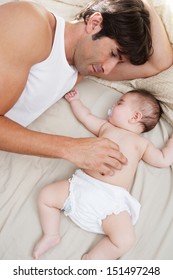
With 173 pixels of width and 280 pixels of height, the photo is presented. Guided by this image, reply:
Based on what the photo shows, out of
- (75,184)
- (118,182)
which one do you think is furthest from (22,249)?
(118,182)

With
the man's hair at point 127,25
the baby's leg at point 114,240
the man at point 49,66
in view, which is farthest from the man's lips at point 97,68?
the baby's leg at point 114,240

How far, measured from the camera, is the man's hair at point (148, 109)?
1.54 metres

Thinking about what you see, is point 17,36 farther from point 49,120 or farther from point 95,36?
point 49,120

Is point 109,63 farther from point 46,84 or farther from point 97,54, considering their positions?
point 46,84

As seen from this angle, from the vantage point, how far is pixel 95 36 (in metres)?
1.44

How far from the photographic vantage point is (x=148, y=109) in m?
1.54

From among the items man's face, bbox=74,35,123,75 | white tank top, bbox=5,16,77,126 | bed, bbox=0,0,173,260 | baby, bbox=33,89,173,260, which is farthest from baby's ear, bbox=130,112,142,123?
white tank top, bbox=5,16,77,126

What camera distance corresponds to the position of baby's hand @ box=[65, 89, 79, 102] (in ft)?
5.49

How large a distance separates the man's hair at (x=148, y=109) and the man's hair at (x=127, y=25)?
0.54 ft

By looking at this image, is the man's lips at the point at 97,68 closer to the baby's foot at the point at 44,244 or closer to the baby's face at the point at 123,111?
the baby's face at the point at 123,111

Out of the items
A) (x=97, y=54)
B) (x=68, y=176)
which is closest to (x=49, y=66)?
(x=97, y=54)

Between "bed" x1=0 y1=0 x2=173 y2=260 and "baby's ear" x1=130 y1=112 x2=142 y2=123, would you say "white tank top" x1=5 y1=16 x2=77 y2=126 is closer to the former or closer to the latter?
"bed" x1=0 y1=0 x2=173 y2=260

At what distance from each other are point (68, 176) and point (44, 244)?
1.01ft

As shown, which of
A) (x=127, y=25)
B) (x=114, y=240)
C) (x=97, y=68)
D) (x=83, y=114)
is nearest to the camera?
(x=114, y=240)
